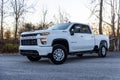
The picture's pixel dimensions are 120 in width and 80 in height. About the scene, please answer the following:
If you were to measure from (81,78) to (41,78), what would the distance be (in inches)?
46.7

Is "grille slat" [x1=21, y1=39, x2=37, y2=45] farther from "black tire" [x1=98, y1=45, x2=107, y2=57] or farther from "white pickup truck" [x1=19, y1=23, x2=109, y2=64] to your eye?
"black tire" [x1=98, y1=45, x2=107, y2=57]

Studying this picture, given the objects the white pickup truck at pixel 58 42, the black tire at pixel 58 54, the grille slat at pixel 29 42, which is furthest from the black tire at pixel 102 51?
the grille slat at pixel 29 42

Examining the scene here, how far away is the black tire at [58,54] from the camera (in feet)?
39.9

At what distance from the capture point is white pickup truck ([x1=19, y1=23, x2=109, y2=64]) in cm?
1197

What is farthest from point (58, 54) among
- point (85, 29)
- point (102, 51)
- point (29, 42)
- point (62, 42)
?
point (102, 51)

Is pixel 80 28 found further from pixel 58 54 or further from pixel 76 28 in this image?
pixel 58 54

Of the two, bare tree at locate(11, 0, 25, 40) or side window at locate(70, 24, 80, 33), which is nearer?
side window at locate(70, 24, 80, 33)

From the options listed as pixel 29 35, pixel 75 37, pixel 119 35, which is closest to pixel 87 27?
pixel 75 37

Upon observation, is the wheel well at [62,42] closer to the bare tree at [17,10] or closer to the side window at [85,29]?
the side window at [85,29]

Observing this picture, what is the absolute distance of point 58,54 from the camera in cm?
1234

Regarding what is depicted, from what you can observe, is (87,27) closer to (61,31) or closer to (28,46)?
(61,31)

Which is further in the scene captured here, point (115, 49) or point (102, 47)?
point (115, 49)

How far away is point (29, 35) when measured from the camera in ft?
41.4

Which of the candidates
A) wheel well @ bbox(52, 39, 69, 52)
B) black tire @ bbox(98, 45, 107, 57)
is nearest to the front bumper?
wheel well @ bbox(52, 39, 69, 52)
